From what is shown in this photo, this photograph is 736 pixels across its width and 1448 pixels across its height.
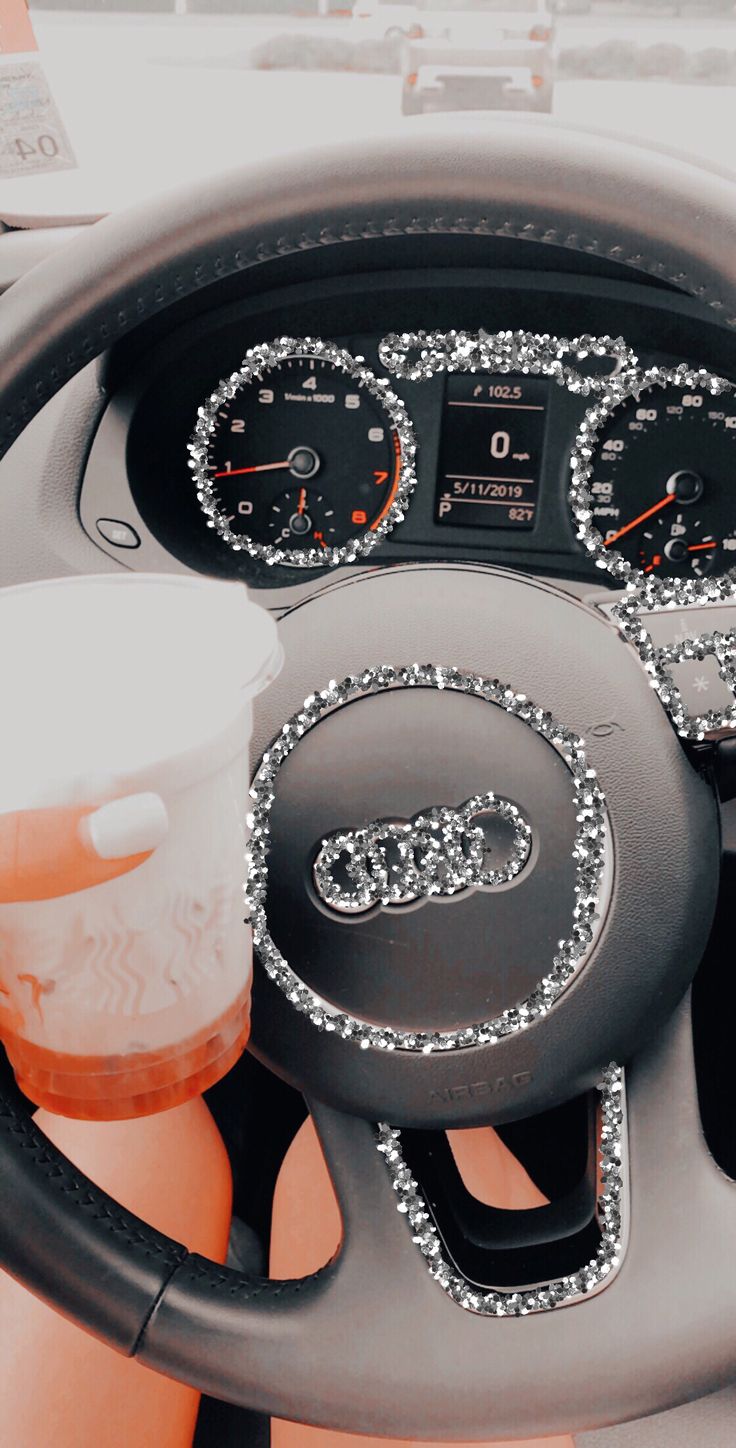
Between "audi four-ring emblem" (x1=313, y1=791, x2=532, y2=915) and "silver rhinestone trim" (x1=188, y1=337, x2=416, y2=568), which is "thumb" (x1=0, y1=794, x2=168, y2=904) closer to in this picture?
"audi four-ring emblem" (x1=313, y1=791, x2=532, y2=915)

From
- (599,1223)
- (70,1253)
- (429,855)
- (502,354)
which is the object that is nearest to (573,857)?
(429,855)

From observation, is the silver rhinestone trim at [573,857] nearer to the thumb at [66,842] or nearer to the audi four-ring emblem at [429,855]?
the audi four-ring emblem at [429,855]

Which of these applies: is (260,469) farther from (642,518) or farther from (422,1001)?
(422,1001)

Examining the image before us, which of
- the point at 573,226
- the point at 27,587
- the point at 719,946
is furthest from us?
the point at 719,946

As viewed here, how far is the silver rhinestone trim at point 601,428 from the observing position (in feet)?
3.28

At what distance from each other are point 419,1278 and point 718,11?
4.39ft

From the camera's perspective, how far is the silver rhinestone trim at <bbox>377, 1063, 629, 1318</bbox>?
0.61 m

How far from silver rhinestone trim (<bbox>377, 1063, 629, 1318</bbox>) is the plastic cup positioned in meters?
0.12

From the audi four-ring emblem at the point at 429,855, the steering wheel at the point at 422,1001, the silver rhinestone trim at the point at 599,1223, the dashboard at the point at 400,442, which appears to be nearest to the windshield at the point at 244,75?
the dashboard at the point at 400,442

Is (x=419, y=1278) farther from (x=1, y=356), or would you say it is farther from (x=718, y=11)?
(x=718, y=11)

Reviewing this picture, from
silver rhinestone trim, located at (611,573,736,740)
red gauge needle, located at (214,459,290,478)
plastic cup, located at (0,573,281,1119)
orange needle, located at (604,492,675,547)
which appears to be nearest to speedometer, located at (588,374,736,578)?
orange needle, located at (604,492,675,547)

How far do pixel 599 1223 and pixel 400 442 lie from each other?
2.30ft

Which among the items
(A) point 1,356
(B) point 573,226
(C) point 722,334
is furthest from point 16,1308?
(C) point 722,334

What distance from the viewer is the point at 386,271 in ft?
3.27
